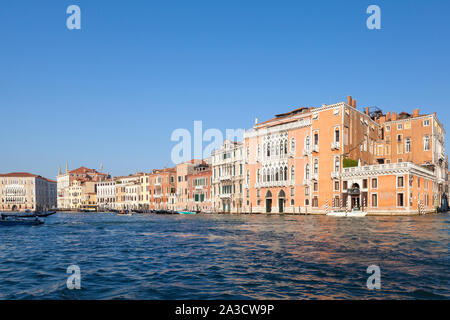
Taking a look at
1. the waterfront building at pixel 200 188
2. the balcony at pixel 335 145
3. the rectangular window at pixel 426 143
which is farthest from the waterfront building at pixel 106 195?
the rectangular window at pixel 426 143

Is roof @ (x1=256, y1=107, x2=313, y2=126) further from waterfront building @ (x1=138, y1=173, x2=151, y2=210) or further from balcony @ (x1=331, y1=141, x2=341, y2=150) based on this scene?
waterfront building @ (x1=138, y1=173, x2=151, y2=210)

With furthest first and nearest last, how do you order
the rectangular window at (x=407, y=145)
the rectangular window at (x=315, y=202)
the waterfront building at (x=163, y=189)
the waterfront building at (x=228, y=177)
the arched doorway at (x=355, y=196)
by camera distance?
1. the waterfront building at (x=163, y=189)
2. the waterfront building at (x=228, y=177)
3. the rectangular window at (x=407, y=145)
4. the rectangular window at (x=315, y=202)
5. the arched doorway at (x=355, y=196)

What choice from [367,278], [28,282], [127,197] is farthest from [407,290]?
[127,197]

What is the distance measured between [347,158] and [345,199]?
469cm

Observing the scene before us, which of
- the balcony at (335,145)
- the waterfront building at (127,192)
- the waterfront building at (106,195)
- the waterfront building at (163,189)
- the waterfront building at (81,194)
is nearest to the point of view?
the balcony at (335,145)

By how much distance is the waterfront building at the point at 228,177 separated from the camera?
57906 millimetres

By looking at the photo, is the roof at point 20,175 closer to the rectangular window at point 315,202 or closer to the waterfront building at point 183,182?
the waterfront building at point 183,182

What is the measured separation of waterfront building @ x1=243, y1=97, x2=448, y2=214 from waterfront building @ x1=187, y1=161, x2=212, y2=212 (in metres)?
11.7

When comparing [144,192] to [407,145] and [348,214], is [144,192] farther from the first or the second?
[348,214]

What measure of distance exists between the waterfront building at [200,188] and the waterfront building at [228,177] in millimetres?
2013

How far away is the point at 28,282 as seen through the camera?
30.6 feet

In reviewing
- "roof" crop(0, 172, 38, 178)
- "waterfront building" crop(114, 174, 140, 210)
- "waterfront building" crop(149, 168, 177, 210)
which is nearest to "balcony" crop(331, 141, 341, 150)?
"waterfront building" crop(149, 168, 177, 210)

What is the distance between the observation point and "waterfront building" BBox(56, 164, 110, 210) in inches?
4569

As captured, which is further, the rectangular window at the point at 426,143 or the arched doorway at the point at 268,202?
the arched doorway at the point at 268,202
